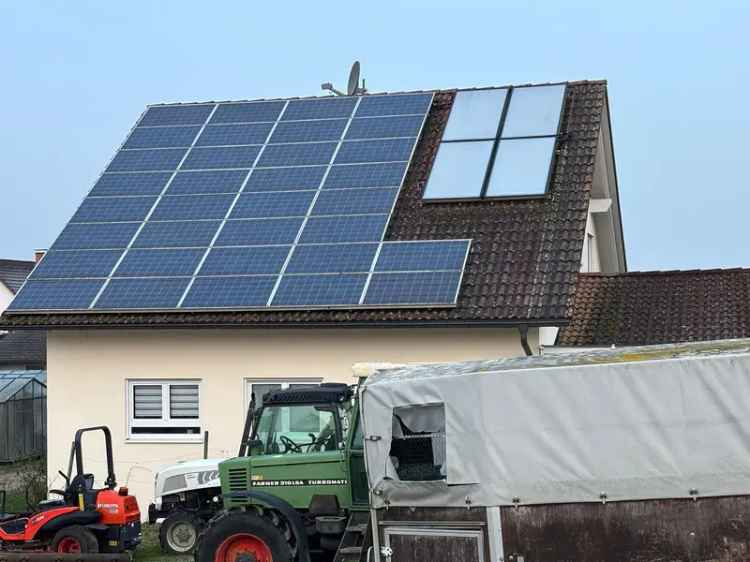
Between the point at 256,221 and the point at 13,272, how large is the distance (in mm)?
41141

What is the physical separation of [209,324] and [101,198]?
5.05 metres

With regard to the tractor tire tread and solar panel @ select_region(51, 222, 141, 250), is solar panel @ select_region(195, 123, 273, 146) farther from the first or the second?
the tractor tire tread

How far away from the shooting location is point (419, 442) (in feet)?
38.3

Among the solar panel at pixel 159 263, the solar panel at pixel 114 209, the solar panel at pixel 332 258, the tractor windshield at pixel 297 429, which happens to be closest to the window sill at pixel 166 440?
the solar panel at pixel 159 263

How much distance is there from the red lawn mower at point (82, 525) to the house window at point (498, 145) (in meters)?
7.91

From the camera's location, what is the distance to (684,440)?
10500 mm

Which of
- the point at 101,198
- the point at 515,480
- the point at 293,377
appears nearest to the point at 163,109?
the point at 101,198

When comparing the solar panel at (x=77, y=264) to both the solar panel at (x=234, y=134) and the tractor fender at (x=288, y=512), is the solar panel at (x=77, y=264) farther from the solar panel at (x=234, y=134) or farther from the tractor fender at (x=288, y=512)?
the tractor fender at (x=288, y=512)

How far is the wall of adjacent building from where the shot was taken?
1905 centimetres

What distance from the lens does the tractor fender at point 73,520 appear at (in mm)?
16016

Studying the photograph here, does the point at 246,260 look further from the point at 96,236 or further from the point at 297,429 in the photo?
the point at 297,429

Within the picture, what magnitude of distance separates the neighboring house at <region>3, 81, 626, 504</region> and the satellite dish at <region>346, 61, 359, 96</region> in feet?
20.1

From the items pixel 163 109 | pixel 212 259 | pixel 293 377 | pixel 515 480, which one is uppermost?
pixel 163 109

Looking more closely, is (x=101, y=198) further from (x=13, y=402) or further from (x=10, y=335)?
(x=10, y=335)
